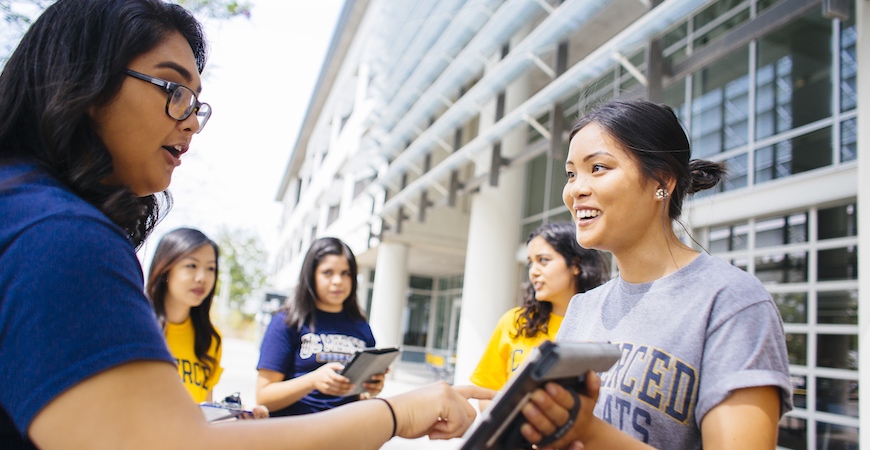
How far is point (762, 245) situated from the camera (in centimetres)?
777

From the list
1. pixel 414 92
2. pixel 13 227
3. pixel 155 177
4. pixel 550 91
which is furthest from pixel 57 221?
pixel 414 92

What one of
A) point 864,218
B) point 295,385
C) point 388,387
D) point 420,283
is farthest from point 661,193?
point 420,283

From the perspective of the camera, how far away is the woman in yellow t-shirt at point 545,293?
345 centimetres

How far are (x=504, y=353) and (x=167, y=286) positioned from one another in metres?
2.13

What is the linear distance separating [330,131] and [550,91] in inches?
888

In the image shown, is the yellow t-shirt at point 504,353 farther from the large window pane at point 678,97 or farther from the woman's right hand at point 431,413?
the large window pane at point 678,97

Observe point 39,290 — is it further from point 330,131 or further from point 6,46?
point 330,131

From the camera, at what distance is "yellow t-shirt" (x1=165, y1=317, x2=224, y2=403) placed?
3.53 metres

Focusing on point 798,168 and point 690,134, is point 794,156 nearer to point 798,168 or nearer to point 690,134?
point 798,168

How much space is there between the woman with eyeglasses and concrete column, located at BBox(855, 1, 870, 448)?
3.72 metres

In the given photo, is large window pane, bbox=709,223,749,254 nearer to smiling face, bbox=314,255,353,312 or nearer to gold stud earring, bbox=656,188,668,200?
smiling face, bbox=314,255,353,312

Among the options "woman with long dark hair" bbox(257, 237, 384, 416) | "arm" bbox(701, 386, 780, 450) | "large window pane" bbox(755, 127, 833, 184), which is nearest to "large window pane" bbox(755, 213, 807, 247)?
"large window pane" bbox(755, 127, 833, 184)

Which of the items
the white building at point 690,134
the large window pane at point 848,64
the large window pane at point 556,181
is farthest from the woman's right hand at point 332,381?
the large window pane at point 556,181

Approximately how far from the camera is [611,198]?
176 centimetres
